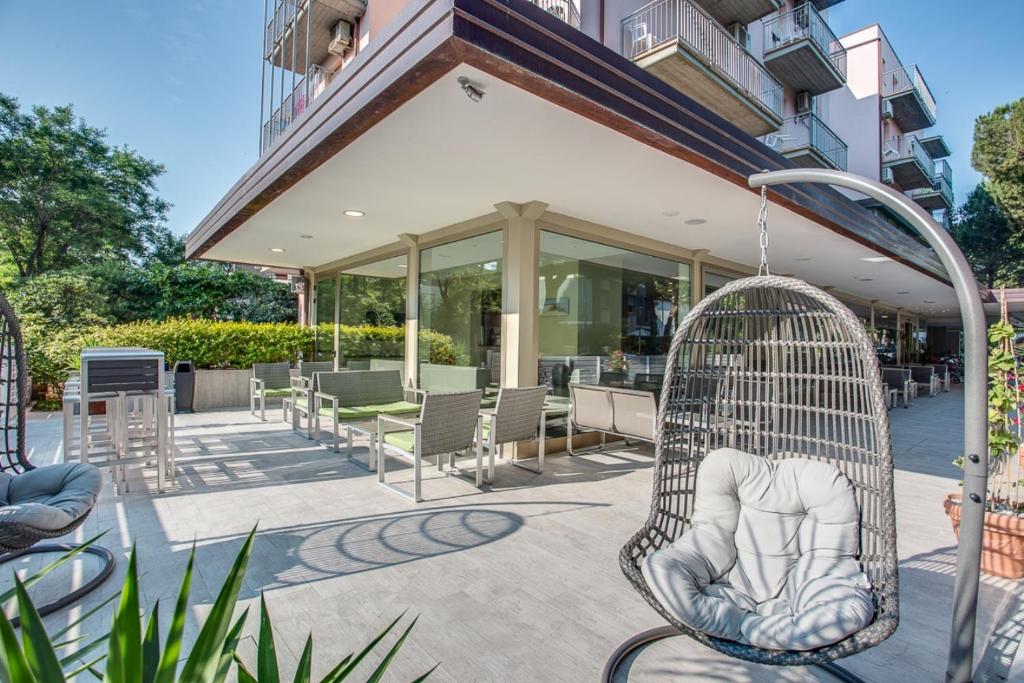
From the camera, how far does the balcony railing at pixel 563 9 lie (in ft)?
19.6

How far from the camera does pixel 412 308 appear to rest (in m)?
6.88

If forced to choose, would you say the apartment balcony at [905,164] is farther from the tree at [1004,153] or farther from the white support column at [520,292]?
the white support column at [520,292]

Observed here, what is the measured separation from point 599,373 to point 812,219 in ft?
9.26

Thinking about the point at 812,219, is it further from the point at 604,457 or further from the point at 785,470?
the point at 785,470

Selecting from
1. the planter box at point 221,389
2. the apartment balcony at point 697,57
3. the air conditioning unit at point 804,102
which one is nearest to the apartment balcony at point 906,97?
the air conditioning unit at point 804,102

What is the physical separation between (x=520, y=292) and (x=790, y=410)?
323 centimetres

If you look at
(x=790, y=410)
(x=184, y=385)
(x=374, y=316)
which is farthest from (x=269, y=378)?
(x=790, y=410)

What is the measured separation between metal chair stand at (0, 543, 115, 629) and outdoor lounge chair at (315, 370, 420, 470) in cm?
231

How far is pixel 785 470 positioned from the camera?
2299mm

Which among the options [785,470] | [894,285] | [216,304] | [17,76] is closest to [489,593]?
[785,470]

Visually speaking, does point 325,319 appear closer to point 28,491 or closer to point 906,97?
point 28,491

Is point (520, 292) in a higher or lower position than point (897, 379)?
higher

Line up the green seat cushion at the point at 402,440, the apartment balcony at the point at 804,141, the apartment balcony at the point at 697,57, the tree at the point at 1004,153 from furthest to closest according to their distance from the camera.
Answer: the tree at the point at 1004,153 < the apartment balcony at the point at 804,141 < the apartment balcony at the point at 697,57 < the green seat cushion at the point at 402,440

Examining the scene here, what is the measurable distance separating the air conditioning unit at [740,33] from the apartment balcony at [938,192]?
12.0m
